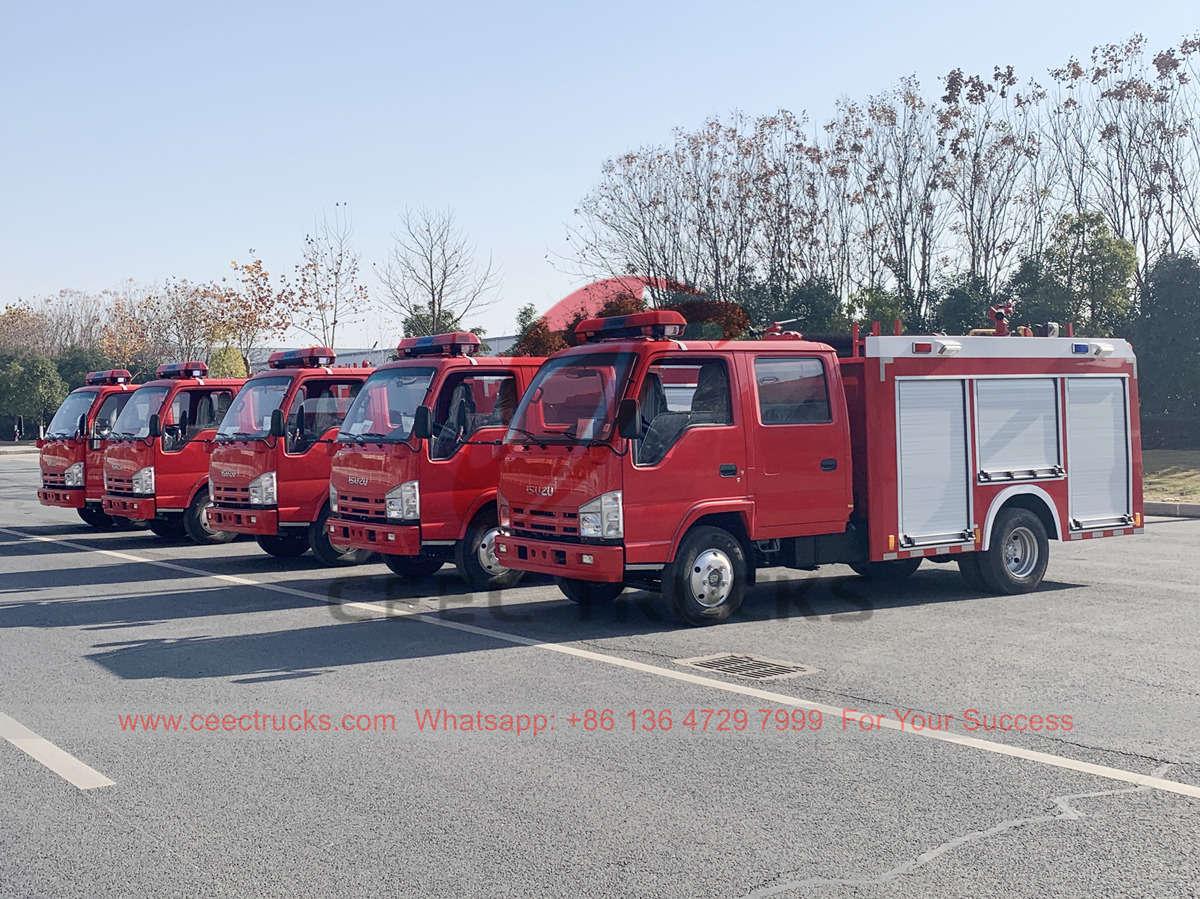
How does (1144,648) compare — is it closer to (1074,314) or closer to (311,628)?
(311,628)

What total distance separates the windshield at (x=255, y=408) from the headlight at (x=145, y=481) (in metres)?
2.38

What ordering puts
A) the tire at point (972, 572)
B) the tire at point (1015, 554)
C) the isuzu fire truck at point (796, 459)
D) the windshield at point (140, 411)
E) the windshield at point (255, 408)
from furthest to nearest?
the windshield at point (140, 411)
the windshield at point (255, 408)
the tire at point (972, 572)
the tire at point (1015, 554)
the isuzu fire truck at point (796, 459)

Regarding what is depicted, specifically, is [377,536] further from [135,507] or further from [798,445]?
[135,507]

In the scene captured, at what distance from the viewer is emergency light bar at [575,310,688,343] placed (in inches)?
380

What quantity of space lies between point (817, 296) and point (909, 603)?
21.8m

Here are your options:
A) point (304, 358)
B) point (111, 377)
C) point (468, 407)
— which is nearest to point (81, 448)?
point (111, 377)

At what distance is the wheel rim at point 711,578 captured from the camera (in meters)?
9.66

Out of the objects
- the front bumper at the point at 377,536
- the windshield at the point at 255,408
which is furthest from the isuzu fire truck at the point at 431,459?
the windshield at the point at 255,408

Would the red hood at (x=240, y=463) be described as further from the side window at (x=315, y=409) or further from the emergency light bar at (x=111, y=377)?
the emergency light bar at (x=111, y=377)

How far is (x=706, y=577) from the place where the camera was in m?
9.70

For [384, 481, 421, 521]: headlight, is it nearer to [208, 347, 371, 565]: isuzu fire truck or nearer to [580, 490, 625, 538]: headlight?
[208, 347, 371, 565]: isuzu fire truck

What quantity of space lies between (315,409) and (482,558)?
376 centimetres

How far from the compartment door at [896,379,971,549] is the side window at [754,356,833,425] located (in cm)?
79

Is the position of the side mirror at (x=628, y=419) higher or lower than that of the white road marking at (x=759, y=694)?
higher
